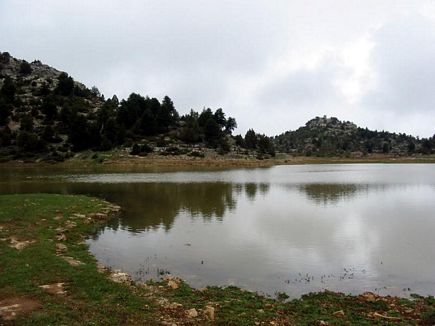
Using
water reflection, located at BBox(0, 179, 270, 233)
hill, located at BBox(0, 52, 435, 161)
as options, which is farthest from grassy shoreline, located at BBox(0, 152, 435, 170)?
water reflection, located at BBox(0, 179, 270, 233)

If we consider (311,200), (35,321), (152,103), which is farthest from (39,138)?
(35,321)

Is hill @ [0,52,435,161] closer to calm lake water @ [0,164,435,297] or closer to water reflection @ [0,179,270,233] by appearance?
water reflection @ [0,179,270,233]

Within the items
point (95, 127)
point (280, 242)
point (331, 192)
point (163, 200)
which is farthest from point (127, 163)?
point (280, 242)

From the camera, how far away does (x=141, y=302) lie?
46.1ft

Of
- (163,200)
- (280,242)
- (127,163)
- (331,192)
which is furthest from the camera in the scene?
(127,163)

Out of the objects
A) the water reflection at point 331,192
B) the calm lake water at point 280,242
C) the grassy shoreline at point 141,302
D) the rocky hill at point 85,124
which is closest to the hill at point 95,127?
the rocky hill at point 85,124

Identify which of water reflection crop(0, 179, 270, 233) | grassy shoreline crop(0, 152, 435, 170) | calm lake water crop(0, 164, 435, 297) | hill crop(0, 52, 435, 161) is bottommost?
calm lake water crop(0, 164, 435, 297)

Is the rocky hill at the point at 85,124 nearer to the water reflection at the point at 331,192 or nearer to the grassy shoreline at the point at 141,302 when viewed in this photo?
the water reflection at the point at 331,192

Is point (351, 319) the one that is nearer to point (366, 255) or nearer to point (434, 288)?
point (434, 288)

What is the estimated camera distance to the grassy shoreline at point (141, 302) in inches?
491

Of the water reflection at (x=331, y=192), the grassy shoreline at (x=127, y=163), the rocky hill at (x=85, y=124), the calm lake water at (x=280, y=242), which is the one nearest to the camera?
the calm lake water at (x=280, y=242)

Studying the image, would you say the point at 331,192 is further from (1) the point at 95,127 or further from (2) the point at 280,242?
(1) the point at 95,127

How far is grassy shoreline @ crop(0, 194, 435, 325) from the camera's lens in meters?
12.5

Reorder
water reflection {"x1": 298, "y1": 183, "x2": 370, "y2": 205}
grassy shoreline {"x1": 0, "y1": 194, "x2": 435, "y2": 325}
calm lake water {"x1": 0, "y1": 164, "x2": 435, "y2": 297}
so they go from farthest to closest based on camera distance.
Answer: water reflection {"x1": 298, "y1": 183, "x2": 370, "y2": 205} → calm lake water {"x1": 0, "y1": 164, "x2": 435, "y2": 297} → grassy shoreline {"x1": 0, "y1": 194, "x2": 435, "y2": 325}
